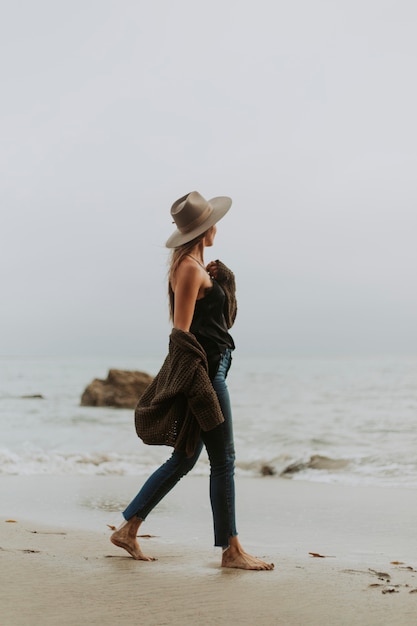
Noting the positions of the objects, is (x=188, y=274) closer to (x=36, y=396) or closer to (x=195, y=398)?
(x=195, y=398)

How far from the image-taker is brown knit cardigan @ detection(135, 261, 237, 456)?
411 centimetres

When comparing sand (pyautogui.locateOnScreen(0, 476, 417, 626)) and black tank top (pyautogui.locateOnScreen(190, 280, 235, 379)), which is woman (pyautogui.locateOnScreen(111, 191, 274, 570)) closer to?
black tank top (pyautogui.locateOnScreen(190, 280, 235, 379))

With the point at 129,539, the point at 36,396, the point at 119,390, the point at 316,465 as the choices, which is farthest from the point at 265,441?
the point at 36,396

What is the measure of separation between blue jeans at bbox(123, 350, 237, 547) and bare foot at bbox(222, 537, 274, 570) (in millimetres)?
47

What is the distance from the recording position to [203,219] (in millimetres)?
4434

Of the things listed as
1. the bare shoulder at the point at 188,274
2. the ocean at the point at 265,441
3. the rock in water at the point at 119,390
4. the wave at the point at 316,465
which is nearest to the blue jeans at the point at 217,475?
the bare shoulder at the point at 188,274

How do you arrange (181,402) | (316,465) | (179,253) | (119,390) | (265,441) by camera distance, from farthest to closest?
(119,390), (265,441), (316,465), (179,253), (181,402)

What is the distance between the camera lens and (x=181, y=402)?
4.23 meters

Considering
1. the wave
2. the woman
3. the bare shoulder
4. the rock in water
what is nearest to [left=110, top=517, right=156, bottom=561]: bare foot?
the woman

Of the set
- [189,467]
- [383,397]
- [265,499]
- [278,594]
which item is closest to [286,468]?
[265,499]

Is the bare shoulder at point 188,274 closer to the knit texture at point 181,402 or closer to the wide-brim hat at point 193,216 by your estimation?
the wide-brim hat at point 193,216

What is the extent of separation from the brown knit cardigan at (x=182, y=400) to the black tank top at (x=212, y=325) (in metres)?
0.08

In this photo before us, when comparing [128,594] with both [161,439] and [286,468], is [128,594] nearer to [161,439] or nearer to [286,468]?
[161,439]

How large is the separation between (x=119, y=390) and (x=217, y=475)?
1733 cm
